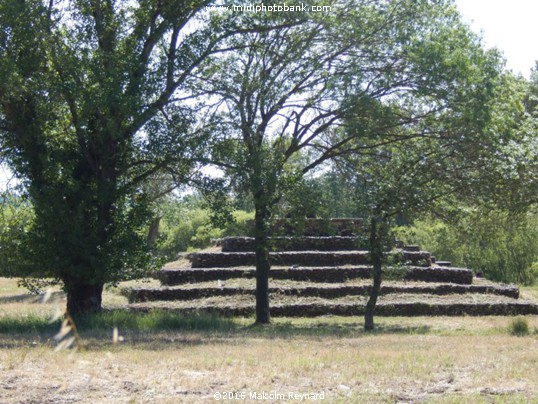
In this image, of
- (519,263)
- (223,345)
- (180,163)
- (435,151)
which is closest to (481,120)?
(435,151)

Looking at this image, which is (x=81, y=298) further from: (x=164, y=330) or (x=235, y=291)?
(x=235, y=291)

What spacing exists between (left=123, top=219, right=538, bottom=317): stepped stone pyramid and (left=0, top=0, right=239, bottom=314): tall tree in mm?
3230

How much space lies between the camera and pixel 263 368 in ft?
31.6

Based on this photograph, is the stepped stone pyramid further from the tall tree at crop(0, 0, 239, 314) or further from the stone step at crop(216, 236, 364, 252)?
the tall tree at crop(0, 0, 239, 314)

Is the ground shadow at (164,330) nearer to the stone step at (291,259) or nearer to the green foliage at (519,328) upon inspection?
the green foliage at (519,328)

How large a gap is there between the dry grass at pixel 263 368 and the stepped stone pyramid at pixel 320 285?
4.57 meters

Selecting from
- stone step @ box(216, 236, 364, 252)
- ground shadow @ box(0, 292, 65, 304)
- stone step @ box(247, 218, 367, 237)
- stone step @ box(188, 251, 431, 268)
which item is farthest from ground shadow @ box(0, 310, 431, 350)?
ground shadow @ box(0, 292, 65, 304)

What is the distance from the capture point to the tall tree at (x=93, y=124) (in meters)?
15.7

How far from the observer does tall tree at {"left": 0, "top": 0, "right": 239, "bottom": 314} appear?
51.5 ft

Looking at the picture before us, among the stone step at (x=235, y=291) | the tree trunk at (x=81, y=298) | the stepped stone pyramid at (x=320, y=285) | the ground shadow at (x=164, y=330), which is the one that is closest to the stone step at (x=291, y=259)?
the stepped stone pyramid at (x=320, y=285)

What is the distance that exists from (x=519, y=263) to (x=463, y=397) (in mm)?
26917

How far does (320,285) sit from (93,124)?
8903mm

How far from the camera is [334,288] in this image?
2217 cm

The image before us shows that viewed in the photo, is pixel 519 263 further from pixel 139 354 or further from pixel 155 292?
pixel 139 354
